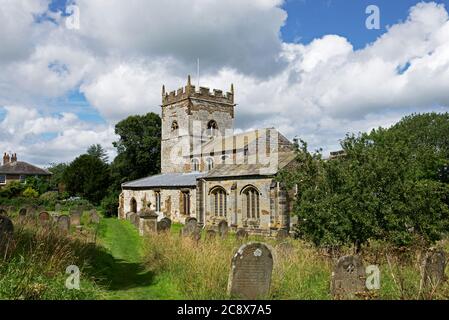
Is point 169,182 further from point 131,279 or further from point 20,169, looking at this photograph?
point 20,169

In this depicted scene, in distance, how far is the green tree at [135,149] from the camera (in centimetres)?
4375

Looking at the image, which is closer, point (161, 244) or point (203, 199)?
point (161, 244)

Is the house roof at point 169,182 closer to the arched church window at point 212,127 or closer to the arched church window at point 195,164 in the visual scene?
the arched church window at point 195,164

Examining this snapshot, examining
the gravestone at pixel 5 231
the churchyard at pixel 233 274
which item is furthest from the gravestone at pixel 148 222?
the gravestone at pixel 5 231

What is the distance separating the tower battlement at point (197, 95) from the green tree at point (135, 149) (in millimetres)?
7541

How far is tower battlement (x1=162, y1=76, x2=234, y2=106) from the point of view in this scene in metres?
34.5

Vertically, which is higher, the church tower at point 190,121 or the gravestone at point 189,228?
the church tower at point 190,121

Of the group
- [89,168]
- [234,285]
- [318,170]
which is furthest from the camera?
[89,168]

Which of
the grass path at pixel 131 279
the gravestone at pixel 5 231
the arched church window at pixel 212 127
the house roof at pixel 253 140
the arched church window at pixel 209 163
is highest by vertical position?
the arched church window at pixel 212 127

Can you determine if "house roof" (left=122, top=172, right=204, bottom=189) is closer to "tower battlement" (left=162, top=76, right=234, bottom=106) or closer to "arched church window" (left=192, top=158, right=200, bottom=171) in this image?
"arched church window" (left=192, top=158, right=200, bottom=171)
